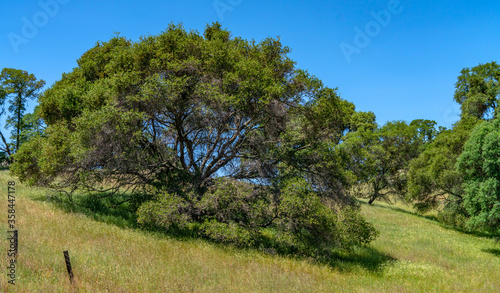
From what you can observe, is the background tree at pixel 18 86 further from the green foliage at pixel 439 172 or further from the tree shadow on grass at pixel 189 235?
the green foliage at pixel 439 172

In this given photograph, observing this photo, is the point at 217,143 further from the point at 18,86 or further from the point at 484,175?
the point at 18,86

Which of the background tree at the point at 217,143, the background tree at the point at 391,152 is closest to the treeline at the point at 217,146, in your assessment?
the background tree at the point at 217,143

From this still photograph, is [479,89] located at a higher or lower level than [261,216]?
higher

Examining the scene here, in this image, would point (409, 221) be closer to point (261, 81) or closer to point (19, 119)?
point (261, 81)

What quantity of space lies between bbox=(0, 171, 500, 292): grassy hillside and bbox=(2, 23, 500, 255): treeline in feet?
4.11

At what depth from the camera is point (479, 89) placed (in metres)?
39.6

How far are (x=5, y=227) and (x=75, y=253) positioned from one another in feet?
12.0

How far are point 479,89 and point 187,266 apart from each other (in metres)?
46.0

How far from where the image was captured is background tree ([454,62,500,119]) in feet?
123

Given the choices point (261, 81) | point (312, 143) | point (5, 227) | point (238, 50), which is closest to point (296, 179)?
point (312, 143)

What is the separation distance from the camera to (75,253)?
9094mm

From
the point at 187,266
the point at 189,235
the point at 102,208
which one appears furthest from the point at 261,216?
the point at 102,208

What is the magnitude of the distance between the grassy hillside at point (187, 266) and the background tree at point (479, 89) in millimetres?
26861

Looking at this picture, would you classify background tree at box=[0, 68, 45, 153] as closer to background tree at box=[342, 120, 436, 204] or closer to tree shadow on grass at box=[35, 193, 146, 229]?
tree shadow on grass at box=[35, 193, 146, 229]
